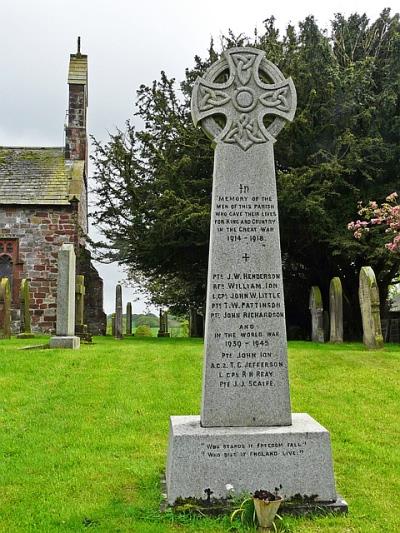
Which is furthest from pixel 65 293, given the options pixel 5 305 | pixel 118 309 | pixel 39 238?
pixel 39 238

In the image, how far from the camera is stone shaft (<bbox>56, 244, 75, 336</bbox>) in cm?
1430

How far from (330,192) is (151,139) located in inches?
242

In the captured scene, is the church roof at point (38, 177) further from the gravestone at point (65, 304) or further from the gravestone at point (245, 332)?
the gravestone at point (245, 332)

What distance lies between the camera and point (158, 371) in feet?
36.0

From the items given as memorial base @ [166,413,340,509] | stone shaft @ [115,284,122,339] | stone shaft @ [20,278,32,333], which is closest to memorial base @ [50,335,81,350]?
stone shaft @ [115,284,122,339]

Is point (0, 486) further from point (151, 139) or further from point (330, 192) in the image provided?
point (151, 139)

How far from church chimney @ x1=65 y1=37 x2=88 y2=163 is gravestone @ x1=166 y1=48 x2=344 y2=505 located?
20.8 metres

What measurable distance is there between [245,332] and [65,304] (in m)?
9.91

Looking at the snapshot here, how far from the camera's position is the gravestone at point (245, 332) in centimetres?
478

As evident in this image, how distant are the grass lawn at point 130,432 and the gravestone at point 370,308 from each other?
4.39ft

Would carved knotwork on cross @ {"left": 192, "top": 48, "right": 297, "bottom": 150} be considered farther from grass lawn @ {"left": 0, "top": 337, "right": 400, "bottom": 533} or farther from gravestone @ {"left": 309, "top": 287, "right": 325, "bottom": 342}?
gravestone @ {"left": 309, "top": 287, "right": 325, "bottom": 342}

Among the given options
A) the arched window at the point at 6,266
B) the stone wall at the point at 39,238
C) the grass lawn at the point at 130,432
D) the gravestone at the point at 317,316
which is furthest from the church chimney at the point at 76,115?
the grass lawn at the point at 130,432

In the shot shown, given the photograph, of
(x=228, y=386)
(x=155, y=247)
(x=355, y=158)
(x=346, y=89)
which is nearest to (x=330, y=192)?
(x=355, y=158)

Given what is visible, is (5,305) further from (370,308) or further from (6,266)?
(370,308)
